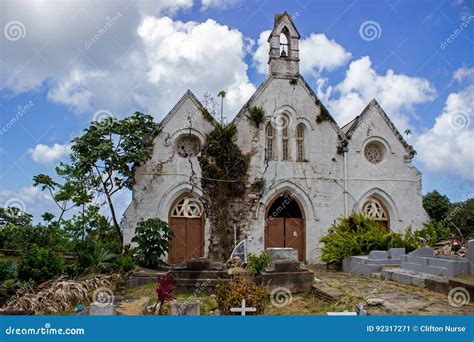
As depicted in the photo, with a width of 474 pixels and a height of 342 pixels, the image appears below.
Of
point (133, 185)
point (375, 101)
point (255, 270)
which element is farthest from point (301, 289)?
point (375, 101)

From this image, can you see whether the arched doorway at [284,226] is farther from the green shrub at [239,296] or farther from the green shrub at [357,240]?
the green shrub at [239,296]

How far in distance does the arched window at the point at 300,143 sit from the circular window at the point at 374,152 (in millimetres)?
3131

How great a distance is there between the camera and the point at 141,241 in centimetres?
1511

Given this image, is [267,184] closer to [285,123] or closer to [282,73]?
[285,123]

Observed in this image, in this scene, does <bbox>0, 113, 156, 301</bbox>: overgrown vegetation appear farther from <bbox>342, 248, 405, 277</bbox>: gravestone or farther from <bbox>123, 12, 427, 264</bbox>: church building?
<bbox>342, 248, 405, 277</bbox>: gravestone

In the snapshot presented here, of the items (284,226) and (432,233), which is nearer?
(432,233)

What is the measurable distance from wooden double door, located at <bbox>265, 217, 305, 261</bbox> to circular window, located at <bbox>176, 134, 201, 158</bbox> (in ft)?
14.8

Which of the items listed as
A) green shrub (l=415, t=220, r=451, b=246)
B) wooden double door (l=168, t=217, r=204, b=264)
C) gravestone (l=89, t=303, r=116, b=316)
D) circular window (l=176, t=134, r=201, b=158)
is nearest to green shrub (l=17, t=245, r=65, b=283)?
gravestone (l=89, t=303, r=116, b=316)

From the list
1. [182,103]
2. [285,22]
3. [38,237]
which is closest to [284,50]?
[285,22]

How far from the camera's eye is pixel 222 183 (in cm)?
1827

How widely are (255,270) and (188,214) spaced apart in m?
6.70

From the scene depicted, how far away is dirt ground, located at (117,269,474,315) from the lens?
342 inches

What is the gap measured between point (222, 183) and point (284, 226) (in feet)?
11.2

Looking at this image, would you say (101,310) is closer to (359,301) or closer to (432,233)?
(359,301)
